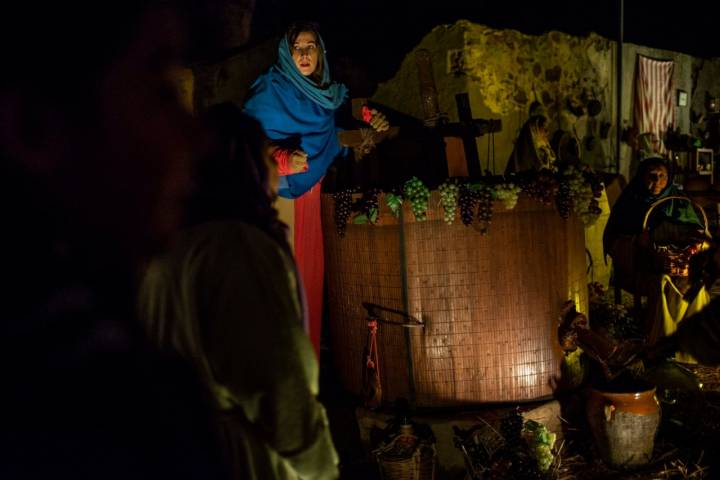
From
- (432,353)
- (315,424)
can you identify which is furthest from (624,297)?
(315,424)

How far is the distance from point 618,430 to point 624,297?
5.42 meters

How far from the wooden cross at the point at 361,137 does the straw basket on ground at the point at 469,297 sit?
0.65 metres

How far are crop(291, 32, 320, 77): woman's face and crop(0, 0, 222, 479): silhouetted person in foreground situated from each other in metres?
3.71

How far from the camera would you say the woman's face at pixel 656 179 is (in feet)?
23.2

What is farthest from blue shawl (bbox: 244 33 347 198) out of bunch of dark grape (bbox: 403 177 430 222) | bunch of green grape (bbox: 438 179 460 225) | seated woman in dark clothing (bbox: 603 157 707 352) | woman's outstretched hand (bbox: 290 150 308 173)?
seated woman in dark clothing (bbox: 603 157 707 352)

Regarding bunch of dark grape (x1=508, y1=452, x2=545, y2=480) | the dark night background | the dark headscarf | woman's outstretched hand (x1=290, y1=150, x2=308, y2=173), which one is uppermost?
the dark night background

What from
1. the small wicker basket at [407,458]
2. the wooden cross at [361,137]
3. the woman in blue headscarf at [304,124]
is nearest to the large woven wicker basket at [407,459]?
the small wicker basket at [407,458]

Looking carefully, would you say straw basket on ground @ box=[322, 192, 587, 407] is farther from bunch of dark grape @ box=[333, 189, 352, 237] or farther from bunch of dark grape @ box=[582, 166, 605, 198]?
bunch of dark grape @ box=[582, 166, 605, 198]

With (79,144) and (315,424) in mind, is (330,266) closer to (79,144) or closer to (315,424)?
(315,424)

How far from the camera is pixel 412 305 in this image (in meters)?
4.82

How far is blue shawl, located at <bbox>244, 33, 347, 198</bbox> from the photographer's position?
5.15m

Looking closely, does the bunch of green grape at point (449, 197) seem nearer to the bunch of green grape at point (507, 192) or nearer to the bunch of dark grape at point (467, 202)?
the bunch of dark grape at point (467, 202)

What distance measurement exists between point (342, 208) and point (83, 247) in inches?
146

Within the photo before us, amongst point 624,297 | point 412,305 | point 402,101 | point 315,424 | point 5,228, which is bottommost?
point 624,297
